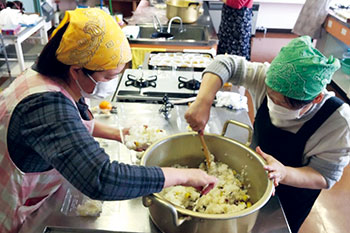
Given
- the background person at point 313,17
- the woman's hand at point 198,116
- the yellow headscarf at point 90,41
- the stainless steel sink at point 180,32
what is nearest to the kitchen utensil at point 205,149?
the woman's hand at point 198,116

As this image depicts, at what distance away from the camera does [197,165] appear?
137 centimetres

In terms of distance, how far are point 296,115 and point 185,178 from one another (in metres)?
0.51

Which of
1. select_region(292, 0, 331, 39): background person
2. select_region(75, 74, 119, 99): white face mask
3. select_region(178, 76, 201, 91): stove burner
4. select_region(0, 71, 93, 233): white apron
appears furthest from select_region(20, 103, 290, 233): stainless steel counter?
select_region(292, 0, 331, 39): background person

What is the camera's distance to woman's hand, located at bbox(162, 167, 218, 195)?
3.04 ft

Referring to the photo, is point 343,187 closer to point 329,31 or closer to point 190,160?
point 190,160

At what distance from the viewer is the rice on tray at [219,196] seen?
43.2 inches

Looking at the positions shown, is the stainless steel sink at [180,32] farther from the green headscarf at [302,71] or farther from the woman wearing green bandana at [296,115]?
the green headscarf at [302,71]

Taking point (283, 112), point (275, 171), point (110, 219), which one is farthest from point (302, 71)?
point (110, 219)

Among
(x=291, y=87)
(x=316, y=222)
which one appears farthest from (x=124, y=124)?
(x=316, y=222)

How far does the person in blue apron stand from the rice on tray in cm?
255

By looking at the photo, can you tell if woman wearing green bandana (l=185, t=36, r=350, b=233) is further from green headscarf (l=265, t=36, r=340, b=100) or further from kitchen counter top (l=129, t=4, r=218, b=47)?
kitchen counter top (l=129, t=4, r=218, b=47)

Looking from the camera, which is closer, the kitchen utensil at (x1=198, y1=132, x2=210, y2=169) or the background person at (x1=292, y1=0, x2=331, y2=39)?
the kitchen utensil at (x1=198, y1=132, x2=210, y2=169)

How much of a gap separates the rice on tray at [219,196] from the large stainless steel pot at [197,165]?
0.12 ft

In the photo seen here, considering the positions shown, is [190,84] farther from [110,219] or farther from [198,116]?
[110,219]
